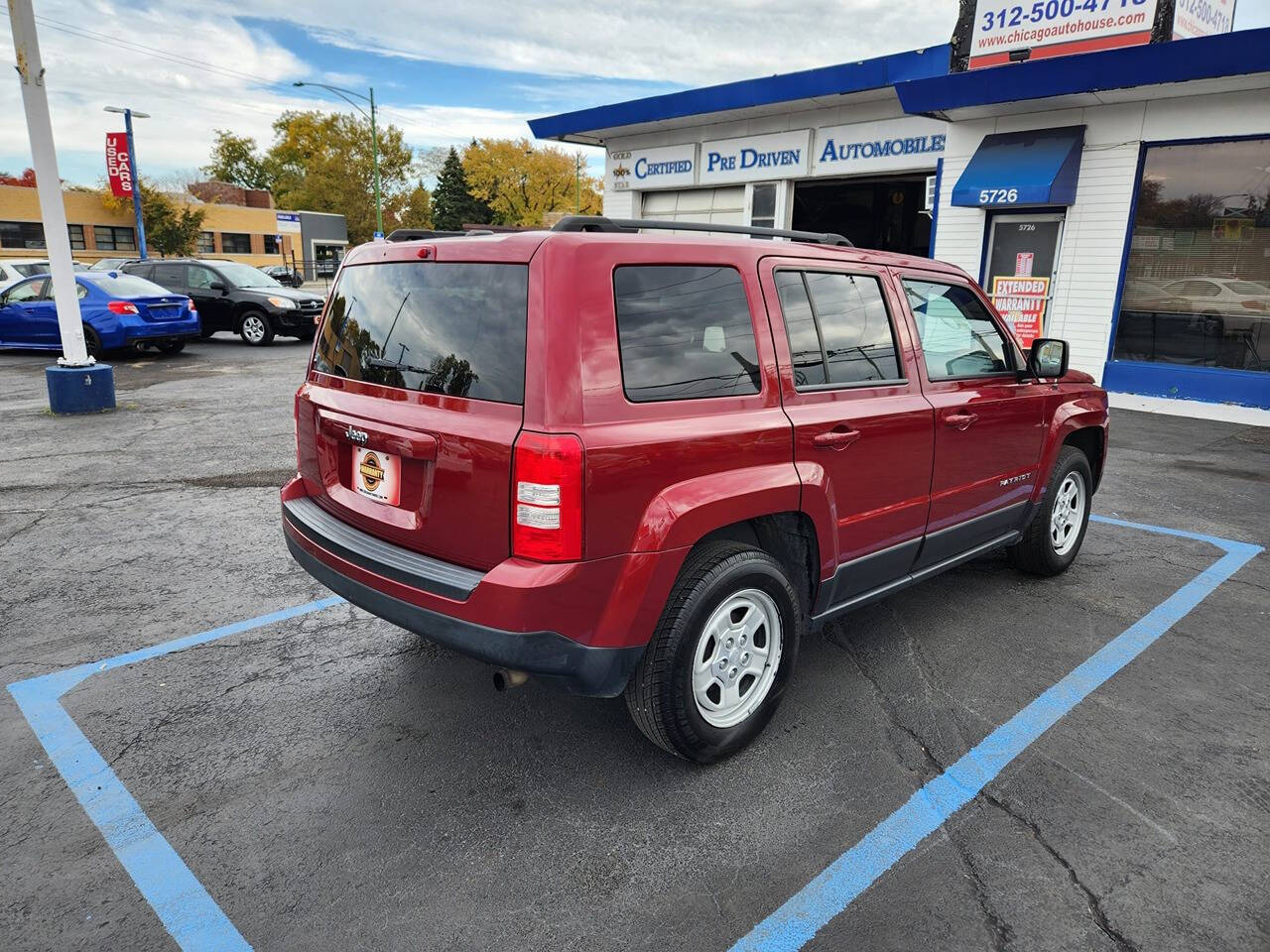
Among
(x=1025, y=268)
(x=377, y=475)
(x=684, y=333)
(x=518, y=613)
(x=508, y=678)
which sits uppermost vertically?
(x=1025, y=268)

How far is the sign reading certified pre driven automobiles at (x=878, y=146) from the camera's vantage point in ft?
48.2

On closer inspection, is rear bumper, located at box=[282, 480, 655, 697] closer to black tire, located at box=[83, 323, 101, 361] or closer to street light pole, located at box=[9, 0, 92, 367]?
street light pole, located at box=[9, 0, 92, 367]

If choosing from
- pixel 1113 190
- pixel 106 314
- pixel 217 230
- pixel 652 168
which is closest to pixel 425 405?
pixel 1113 190

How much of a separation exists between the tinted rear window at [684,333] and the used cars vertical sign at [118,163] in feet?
141

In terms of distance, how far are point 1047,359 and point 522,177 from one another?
6499cm

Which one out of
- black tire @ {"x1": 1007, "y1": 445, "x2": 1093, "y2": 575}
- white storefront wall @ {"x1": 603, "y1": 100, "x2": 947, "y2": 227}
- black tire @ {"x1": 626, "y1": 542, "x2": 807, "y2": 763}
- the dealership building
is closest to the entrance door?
the dealership building

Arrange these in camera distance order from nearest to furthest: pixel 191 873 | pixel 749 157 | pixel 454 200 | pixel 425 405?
pixel 191 873 < pixel 425 405 < pixel 749 157 < pixel 454 200

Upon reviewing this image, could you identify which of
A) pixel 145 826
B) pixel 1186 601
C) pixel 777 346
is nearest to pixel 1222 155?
pixel 1186 601

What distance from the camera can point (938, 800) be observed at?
9.53ft

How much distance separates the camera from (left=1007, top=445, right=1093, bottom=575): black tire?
4824 millimetres

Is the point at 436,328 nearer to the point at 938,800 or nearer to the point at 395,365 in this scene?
the point at 395,365

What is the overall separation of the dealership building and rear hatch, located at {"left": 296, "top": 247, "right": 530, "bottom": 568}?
10.7 meters

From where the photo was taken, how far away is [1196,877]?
101 inches

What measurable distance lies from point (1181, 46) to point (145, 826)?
40.8 ft
